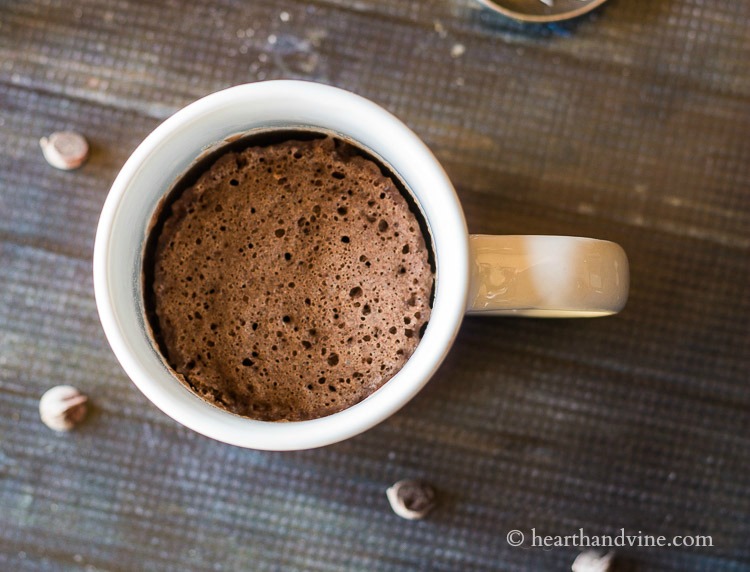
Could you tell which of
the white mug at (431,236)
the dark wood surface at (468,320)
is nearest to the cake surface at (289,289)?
the white mug at (431,236)

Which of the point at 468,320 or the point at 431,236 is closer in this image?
the point at 431,236

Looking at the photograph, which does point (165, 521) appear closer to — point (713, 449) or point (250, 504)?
point (250, 504)

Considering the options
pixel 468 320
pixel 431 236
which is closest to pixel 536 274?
pixel 431 236

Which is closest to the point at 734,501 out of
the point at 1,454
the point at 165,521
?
the point at 165,521

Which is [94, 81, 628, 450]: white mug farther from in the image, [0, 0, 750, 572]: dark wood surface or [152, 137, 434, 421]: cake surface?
[0, 0, 750, 572]: dark wood surface

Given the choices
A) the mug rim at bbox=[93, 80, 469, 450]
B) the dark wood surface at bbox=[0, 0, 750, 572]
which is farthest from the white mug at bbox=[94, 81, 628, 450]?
the dark wood surface at bbox=[0, 0, 750, 572]

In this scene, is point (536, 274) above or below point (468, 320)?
above

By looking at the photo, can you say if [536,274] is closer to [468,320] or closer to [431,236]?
[431,236]

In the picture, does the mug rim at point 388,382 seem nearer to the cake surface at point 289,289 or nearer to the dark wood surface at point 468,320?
the cake surface at point 289,289
